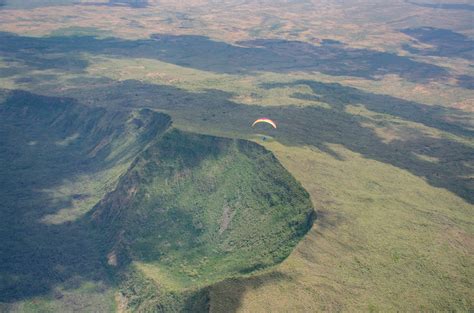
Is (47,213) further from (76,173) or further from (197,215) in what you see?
(197,215)

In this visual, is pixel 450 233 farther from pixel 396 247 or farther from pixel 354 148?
pixel 354 148

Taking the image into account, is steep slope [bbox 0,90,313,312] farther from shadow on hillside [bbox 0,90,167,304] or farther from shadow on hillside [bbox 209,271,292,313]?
shadow on hillside [bbox 209,271,292,313]

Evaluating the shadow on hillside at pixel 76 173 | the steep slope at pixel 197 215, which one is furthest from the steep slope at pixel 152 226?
the shadow on hillside at pixel 76 173

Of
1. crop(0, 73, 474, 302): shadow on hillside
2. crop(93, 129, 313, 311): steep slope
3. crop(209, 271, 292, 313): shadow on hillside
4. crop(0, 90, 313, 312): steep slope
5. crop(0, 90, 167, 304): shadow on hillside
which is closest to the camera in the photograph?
crop(209, 271, 292, 313): shadow on hillside

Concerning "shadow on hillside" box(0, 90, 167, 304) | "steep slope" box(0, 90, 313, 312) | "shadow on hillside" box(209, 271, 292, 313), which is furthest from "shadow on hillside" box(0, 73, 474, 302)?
"shadow on hillside" box(209, 271, 292, 313)

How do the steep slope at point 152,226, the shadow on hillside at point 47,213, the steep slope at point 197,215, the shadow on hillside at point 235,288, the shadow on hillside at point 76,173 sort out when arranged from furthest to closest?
the shadow on hillside at point 76,173
the shadow on hillside at point 47,213
the steep slope at point 152,226
the steep slope at point 197,215
the shadow on hillside at point 235,288

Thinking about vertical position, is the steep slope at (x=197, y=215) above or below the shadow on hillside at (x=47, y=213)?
above

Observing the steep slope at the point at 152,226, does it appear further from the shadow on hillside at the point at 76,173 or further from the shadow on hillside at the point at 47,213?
the shadow on hillside at the point at 76,173

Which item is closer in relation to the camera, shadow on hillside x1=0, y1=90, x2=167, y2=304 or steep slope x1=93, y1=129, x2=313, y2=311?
steep slope x1=93, y1=129, x2=313, y2=311

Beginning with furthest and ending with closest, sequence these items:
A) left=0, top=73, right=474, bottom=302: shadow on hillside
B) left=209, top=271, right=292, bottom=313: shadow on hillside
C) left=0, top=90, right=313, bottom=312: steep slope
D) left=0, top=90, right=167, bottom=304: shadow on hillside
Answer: left=0, top=73, right=474, bottom=302: shadow on hillside → left=0, top=90, right=167, bottom=304: shadow on hillside → left=0, top=90, right=313, bottom=312: steep slope → left=209, top=271, right=292, bottom=313: shadow on hillside
